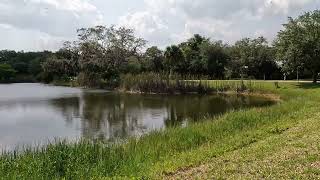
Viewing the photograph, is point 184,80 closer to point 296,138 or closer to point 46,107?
point 46,107

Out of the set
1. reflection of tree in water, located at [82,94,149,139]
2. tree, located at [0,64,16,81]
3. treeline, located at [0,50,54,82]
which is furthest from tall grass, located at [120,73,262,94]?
tree, located at [0,64,16,81]

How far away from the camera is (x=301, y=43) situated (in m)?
48.2

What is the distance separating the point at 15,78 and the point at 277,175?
13156 cm

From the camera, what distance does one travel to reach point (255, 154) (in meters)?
12.6

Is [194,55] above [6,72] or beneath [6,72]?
above

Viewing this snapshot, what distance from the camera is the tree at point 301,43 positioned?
4834 cm

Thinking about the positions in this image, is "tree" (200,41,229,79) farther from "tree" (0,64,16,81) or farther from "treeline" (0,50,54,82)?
"tree" (0,64,16,81)

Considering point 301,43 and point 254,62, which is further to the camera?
point 254,62

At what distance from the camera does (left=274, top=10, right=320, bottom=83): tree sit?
48.3 metres

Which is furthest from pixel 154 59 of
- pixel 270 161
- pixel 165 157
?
pixel 270 161

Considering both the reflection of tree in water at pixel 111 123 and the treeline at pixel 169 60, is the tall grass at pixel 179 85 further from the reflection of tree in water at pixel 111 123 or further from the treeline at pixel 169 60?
the reflection of tree in water at pixel 111 123

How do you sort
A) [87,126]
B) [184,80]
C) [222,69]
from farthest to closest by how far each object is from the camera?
[222,69]
[184,80]
[87,126]

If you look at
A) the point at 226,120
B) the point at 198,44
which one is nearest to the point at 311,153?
the point at 226,120

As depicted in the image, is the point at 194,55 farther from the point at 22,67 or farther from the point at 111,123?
the point at 22,67
